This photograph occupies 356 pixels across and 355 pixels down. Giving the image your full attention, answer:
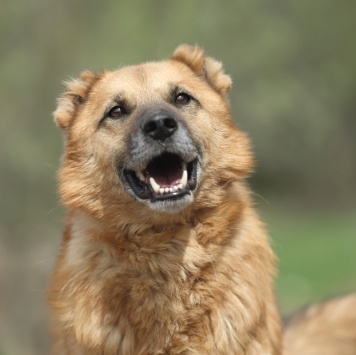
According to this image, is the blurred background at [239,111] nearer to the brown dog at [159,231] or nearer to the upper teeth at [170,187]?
the brown dog at [159,231]

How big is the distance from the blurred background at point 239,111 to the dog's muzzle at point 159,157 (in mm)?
3618

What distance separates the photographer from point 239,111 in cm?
1948

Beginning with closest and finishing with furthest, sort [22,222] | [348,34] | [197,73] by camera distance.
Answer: [197,73]
[22,222]
[348,34]

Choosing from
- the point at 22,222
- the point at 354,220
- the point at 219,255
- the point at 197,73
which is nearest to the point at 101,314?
the point at 219,255

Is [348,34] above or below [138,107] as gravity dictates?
above

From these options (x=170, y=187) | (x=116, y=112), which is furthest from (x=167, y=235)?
(x=116, y=112)

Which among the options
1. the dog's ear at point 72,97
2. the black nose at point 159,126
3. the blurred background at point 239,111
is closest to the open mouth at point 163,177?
the black nose at point 159,126

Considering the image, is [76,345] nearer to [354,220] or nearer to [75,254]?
[75,254]

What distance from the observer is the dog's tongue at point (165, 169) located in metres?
5.97

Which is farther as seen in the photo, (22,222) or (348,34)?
(348,34)

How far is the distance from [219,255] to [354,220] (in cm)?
1194

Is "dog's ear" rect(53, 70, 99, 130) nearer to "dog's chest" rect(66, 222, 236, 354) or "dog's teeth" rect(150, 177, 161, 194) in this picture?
"dog's teeth" rect(150, 177, 161, 194)

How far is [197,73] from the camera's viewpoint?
260 inches

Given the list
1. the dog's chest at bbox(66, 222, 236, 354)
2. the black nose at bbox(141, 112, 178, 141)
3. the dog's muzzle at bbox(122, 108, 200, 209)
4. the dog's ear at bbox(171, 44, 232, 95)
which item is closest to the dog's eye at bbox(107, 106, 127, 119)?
the dog's muzzle at bbox(122, 108, 200, 209)
